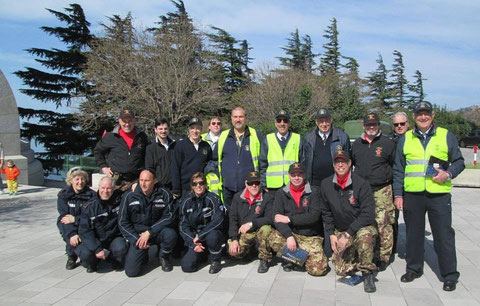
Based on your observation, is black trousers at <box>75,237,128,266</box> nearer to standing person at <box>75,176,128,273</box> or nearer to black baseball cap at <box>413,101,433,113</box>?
standing person at <box>75,176,128,273</box>

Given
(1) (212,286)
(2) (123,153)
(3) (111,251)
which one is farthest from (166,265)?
(2) (123,153)

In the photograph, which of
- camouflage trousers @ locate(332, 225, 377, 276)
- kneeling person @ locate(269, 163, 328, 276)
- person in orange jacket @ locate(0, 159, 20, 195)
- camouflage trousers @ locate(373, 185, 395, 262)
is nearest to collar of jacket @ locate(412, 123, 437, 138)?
camouflage trousers @ locate(373, 185, 395, 262)

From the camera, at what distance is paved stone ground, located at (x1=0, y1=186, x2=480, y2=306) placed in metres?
4.07

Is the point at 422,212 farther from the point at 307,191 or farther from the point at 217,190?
the point at 217,190

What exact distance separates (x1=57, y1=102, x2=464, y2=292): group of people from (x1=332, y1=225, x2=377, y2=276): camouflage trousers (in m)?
0.01

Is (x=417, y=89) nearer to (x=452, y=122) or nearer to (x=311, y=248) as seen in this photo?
(x=452, y=122)

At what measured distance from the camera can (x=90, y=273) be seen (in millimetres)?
5035

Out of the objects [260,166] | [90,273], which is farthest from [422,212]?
[90,273]

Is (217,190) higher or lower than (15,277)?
higher

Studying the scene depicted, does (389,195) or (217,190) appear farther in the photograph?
(217,190)

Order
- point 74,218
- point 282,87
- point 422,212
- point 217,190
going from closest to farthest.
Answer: point 422,212, point 74,218, point 217,190, point 282,87

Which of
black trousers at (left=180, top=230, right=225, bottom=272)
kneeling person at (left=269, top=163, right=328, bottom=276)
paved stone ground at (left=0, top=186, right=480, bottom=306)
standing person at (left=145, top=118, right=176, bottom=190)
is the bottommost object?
paved stone ground at (left=0, top=186, right=480, bottom=306)

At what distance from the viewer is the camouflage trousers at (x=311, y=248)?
4742 mm

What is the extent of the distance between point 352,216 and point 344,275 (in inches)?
26.5
